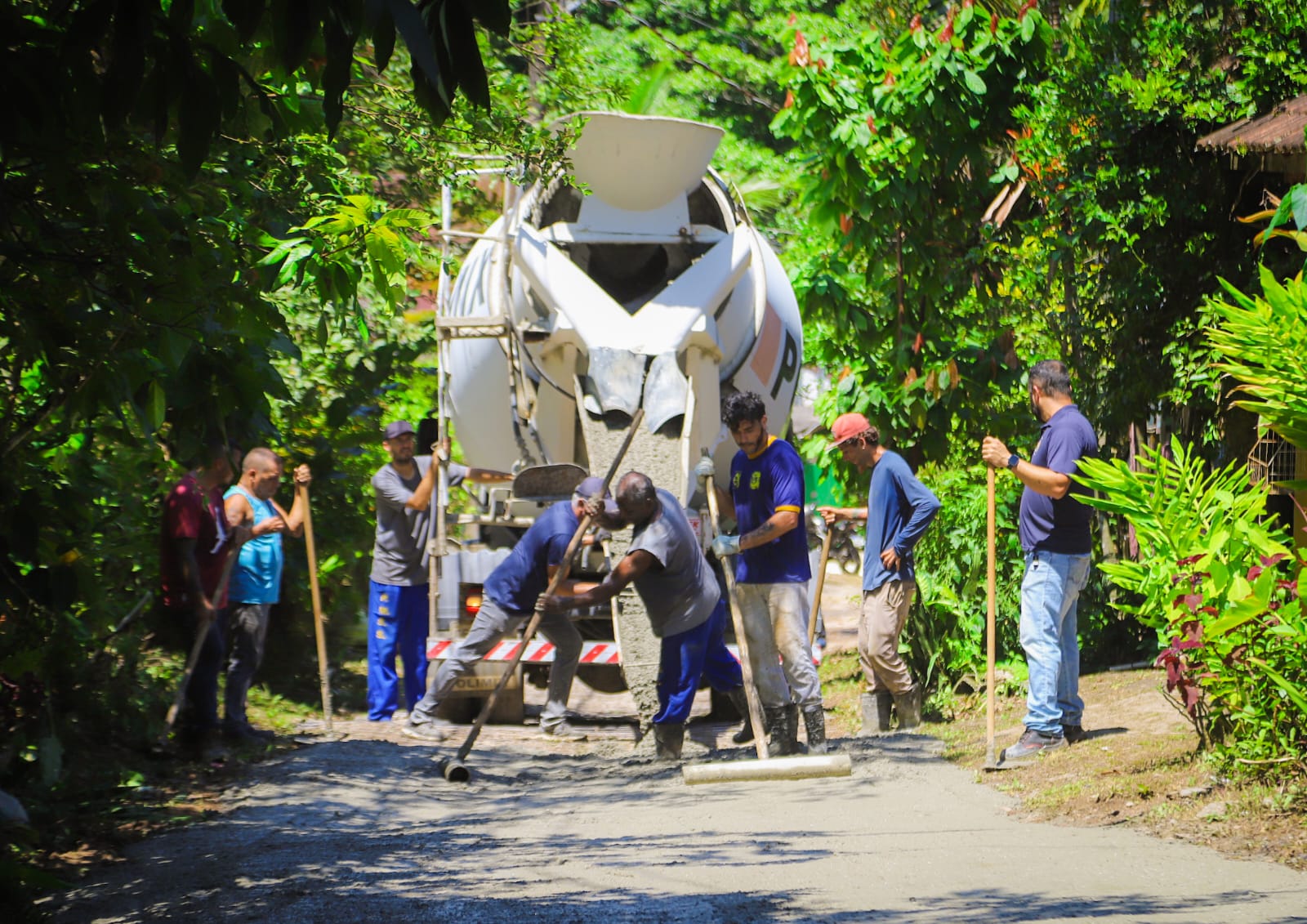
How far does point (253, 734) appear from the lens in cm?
793

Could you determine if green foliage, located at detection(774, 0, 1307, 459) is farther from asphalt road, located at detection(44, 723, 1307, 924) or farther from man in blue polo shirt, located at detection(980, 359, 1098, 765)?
asphalt road, located at detection(44, 723, 1307, 924)

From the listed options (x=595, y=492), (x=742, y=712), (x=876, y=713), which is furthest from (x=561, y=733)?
(x=876, y=713)

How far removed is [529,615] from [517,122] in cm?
267

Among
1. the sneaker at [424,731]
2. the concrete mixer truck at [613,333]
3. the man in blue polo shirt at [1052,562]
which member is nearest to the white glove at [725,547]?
the concrete mixer truck at [613,333]

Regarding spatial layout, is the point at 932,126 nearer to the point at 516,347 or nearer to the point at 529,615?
the point at 516,347

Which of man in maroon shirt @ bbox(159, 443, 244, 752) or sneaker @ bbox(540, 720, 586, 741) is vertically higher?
man in maroon shirt @ bbox(159, 443, 244, 752)

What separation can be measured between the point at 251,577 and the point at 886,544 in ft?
11.8

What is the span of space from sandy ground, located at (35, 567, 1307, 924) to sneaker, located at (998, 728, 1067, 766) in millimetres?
245

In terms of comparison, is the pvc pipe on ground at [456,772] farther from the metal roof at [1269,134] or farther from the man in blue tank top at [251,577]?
the metal roof at [1269,134]

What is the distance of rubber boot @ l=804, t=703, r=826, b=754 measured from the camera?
24.1 ft

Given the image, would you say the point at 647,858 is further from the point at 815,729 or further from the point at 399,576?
the point at 399,576

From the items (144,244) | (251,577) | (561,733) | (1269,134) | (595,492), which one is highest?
(1269,134)

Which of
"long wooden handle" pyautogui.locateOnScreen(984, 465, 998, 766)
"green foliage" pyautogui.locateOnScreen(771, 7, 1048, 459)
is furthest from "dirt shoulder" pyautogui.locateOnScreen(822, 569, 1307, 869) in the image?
"green foliage" pyautogui.locateOnScreen(771, 7, 1048, 459)

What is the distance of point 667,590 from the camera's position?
7434mm
